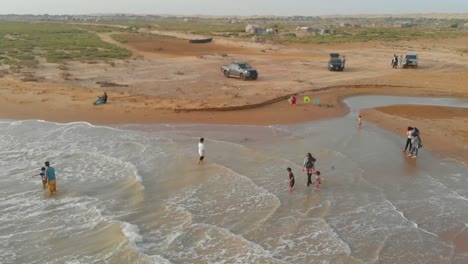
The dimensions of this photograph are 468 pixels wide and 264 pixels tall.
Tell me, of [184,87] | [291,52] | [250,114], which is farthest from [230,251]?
[291,52]

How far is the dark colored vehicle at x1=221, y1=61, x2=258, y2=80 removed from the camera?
36.7m

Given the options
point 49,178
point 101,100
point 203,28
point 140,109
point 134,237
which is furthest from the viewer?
point 203,28

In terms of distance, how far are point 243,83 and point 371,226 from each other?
2355 cm

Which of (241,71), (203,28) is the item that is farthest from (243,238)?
(203,28)

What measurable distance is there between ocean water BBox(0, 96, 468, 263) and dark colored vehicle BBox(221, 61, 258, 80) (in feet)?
48.7

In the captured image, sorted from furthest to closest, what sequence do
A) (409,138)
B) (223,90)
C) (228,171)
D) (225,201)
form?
(223,90), (409,138), (228,171), (225,201)

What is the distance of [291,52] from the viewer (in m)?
61.5

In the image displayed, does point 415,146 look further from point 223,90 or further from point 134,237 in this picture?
point 223,90

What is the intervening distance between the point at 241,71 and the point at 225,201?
77.5 feet

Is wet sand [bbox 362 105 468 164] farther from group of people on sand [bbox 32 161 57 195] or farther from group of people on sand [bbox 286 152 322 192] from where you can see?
group of people on sand [bbox 32 161 57 195]

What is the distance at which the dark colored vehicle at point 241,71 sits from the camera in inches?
1444

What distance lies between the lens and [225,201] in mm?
14422

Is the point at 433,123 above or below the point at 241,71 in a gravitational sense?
below

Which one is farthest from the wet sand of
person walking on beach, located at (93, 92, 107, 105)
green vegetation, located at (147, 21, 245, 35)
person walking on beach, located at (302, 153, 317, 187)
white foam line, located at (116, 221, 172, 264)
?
green vegetation, located at (147, 21, 245, 35)
